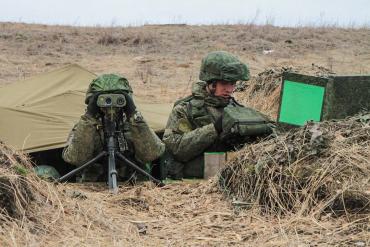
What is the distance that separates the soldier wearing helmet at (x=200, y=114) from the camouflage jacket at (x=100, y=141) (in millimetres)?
314

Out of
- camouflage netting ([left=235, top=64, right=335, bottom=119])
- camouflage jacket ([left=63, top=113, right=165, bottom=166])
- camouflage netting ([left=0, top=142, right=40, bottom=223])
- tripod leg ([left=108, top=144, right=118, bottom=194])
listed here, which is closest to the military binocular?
camouflage jacket ([left=63, top=113, right=165, bottom=166])

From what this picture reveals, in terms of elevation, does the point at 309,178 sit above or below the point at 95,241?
above

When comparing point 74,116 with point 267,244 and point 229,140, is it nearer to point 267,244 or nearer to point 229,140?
point 229,140

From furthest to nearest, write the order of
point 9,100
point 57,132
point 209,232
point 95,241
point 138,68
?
point 138,68 < point 9,100 < point 57,132 < point 209,232 < point 95,241

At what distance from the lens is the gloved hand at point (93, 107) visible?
4742mm

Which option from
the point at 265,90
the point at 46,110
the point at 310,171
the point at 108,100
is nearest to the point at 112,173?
the point at 108,100

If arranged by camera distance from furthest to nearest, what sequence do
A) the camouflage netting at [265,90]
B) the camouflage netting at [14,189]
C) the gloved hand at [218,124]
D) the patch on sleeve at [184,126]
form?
the camouflage netting at [265,90] → the patch on sleeve at [184,126] → the gloved hand at [218,124] → the camouflage netting at [14,189]

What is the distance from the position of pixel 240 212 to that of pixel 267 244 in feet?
1.98

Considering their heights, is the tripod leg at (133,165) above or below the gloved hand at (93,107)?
below

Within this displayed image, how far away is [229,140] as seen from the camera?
17.2 ft

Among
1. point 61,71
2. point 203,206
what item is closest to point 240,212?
point 203,206

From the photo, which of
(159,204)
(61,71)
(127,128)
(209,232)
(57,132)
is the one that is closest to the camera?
(209,232)

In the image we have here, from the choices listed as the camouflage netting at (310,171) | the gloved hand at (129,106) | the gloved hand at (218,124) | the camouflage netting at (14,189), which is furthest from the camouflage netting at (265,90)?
the camouflage netting at (14,189)

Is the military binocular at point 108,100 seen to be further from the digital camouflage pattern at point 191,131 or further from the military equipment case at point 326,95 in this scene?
the military equipment case at point 326,95
